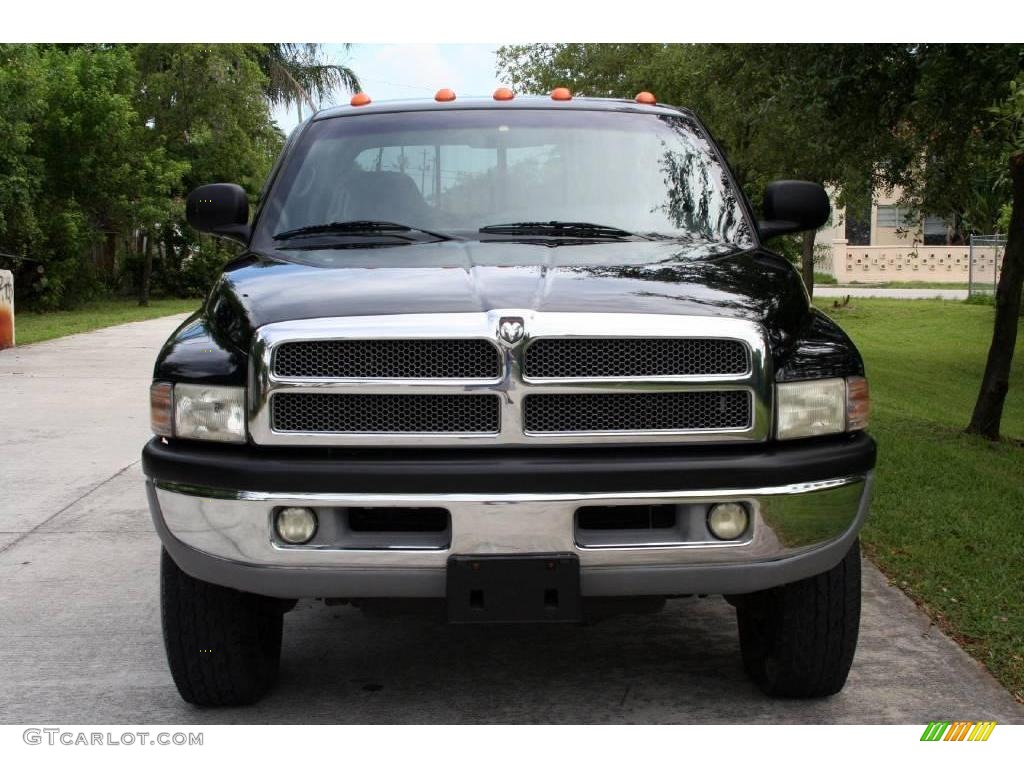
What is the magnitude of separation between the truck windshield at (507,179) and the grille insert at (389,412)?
112 centimetres

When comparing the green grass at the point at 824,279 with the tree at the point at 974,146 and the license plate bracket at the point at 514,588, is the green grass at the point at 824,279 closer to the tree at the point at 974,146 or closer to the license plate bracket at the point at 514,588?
the tree at the point at 974,146

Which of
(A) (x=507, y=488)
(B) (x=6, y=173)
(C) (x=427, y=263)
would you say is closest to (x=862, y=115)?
(C) (x=427, y=263)

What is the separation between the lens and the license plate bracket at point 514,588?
3.55m

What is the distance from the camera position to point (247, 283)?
162 inches

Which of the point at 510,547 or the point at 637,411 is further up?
the point at 637,411

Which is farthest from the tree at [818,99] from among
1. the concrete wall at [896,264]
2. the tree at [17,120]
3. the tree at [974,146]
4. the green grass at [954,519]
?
the concrete wall at [896,264]

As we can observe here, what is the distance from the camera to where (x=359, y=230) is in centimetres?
471

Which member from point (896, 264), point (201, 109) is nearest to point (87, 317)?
point (201, 109)

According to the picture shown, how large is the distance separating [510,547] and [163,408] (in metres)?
1.08

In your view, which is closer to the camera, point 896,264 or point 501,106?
point 501,106

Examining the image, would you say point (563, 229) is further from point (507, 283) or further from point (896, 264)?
point (896, 264)

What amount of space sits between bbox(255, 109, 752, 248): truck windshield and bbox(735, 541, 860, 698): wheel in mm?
1294

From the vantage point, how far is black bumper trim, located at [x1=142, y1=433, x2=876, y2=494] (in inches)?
139
